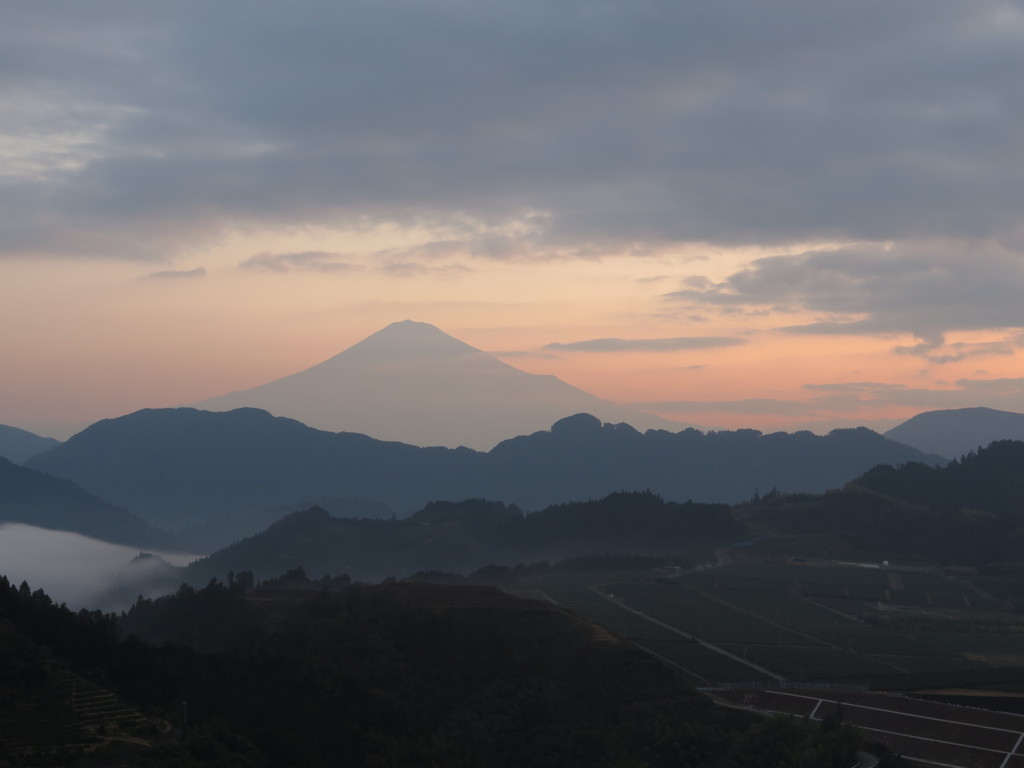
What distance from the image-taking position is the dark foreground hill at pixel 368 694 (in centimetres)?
5119

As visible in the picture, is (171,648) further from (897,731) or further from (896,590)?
(896,590)

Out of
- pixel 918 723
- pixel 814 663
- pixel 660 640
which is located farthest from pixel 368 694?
pixel 814 663

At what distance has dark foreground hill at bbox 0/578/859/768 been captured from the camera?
51188 millimetres

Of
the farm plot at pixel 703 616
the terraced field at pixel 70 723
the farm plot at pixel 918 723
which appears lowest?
the farm plot at pixel 918 723

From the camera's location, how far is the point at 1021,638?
124 meters

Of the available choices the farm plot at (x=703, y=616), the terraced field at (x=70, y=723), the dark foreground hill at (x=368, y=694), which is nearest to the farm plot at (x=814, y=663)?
the farm plot at (x=703, y=616)

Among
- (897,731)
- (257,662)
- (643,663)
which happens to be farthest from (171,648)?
(897,731)

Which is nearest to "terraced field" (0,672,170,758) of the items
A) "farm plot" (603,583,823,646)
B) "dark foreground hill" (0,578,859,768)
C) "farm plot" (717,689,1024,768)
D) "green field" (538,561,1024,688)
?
"dark foreground hill" (0,578,859,768)

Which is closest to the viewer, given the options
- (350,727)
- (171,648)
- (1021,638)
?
(350,727)

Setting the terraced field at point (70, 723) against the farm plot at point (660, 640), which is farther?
the farm plot at point (660, 640)

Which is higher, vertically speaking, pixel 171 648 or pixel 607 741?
pixel 171 648

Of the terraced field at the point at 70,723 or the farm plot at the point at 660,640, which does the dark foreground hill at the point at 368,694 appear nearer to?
the terraced field at the point at 70,723

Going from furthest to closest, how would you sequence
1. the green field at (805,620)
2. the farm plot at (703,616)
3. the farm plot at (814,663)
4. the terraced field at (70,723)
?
the farm plot at (703,616) < the green field at (805,620) < the farm plot at (814,663) < the terraced field at (70,723)

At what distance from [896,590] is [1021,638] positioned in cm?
2941
